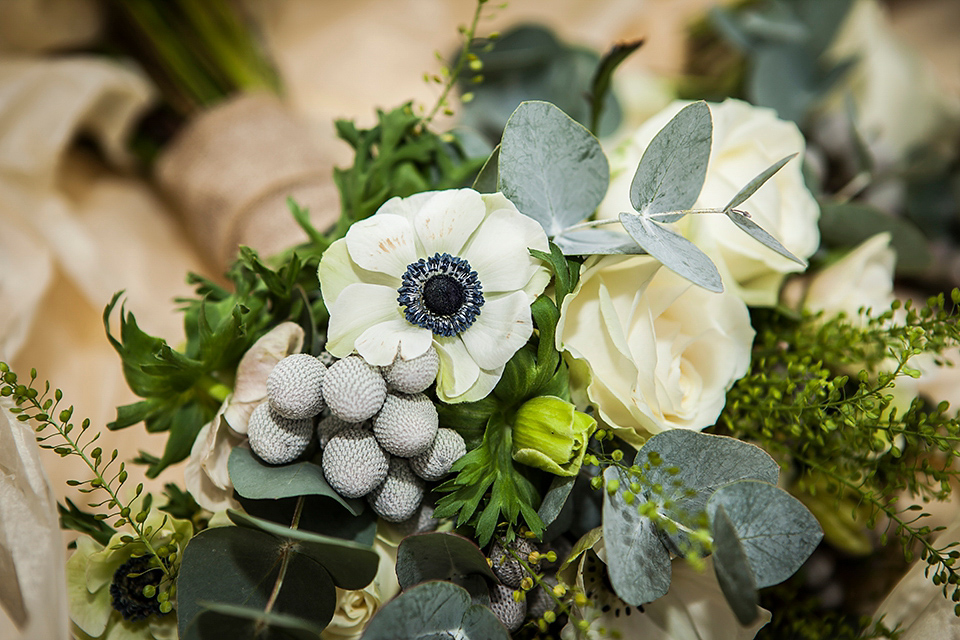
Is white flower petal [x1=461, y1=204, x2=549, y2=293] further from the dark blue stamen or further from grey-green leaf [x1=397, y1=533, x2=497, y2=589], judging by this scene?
grey-green leaf [x1=397, y1=533, x2=497, y2=589]

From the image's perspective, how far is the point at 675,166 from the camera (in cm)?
36

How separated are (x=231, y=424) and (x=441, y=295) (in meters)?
0.15

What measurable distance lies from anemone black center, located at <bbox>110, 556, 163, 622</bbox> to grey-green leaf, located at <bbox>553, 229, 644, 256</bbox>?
31 centimetres

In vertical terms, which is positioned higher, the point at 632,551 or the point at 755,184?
the point at 755,184

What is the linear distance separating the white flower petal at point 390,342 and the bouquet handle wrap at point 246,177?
0.31m

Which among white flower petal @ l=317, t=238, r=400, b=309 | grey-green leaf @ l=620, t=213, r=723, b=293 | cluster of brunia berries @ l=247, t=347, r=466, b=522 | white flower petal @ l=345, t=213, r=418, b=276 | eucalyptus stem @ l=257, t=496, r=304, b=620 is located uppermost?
white flower petal @ l=345, t=213, r=418, b=276

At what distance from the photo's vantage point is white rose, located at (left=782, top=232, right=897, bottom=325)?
18.6 inches

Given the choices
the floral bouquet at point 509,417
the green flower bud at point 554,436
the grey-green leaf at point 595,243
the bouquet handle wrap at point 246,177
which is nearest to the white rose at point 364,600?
the floral bouquet at point 509,417

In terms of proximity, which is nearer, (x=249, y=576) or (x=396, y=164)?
(x=249, y=576)

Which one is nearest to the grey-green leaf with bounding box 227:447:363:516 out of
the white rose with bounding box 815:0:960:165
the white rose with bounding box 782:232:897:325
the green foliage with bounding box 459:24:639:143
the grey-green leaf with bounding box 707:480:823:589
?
the grey-green leaf with bounding box 707:480:823:589

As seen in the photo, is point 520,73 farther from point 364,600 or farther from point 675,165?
point 364,600

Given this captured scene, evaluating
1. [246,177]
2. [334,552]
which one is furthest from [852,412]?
[246,177]

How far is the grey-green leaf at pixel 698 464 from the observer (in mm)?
347

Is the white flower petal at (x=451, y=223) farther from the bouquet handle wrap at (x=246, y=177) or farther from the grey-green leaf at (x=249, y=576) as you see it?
→ the bouquet handle wrap at (x=246, y=177)
